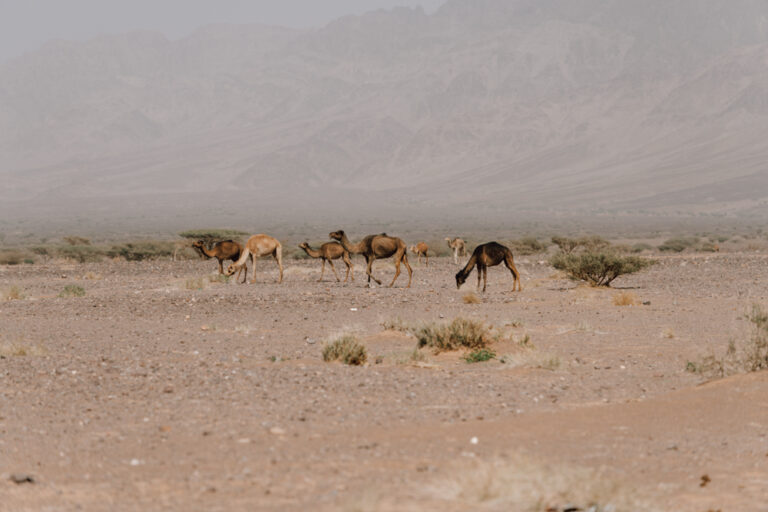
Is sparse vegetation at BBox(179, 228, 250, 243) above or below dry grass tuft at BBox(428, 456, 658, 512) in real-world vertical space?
above

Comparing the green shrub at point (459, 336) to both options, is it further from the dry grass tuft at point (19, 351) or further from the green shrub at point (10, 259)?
the green shrub at point (10, 259)

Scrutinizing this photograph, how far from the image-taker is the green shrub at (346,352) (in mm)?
12570

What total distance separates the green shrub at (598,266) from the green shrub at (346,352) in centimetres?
1235

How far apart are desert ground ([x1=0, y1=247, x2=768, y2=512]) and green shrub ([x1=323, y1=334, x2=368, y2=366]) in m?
0.17

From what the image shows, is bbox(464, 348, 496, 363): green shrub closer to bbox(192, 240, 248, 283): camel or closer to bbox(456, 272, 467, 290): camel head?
bbox(456, 272, 467, 290): camel head

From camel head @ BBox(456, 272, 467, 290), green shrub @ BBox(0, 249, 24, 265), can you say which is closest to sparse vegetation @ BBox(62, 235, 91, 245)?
green shrub @ BBox(0, 249, 24, 265)

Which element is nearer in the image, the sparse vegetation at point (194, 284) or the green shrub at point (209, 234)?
the sparse vegetation at point (194, 284)

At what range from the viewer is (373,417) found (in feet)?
30.1

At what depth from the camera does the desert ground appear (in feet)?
21.6

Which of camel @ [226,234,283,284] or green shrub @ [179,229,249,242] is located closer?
camel @ [226,234,283,284]

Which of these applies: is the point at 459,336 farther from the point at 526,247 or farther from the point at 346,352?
the point at 526,247

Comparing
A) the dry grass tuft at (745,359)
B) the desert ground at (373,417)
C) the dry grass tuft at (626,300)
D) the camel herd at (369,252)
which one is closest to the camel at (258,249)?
the camel herd at (369,252)

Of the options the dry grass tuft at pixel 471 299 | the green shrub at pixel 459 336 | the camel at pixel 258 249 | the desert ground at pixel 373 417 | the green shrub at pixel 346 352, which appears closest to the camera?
the desert ground at pixel 373 417

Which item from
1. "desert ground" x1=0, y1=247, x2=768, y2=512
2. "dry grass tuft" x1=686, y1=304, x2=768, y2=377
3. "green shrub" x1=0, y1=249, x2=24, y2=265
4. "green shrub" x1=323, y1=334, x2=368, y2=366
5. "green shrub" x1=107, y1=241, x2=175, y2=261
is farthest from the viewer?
"green shrub" x1=107, y1=241, x2=175, y2=261
